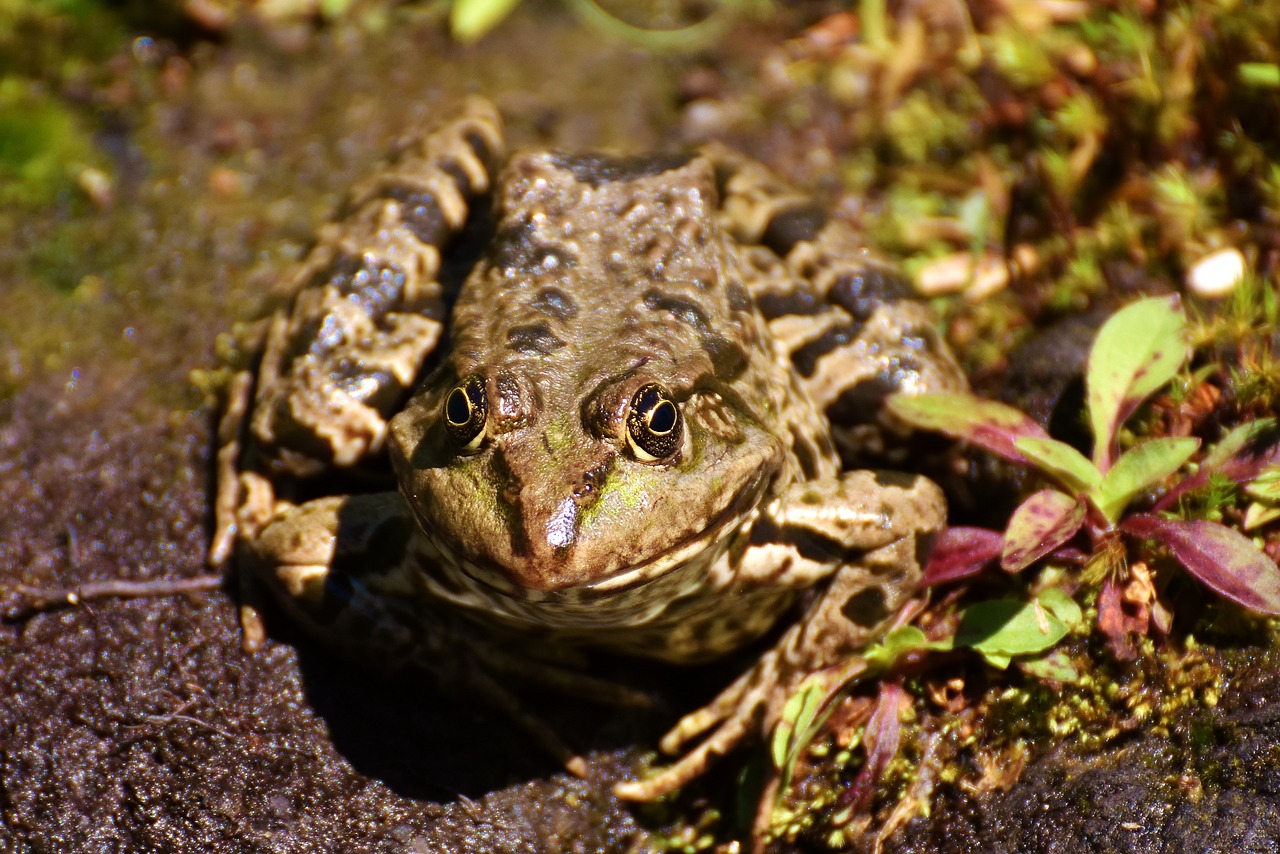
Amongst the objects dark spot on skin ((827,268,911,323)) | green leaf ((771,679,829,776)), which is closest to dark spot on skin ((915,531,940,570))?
green leaf ((771,679,829,776))

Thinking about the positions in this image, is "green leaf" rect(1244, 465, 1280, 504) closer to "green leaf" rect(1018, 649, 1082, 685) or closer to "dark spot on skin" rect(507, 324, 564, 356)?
"green leaf" rect(1018, 649, 1082, 685)

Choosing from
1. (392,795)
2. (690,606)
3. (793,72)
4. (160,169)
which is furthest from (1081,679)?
(160,169)

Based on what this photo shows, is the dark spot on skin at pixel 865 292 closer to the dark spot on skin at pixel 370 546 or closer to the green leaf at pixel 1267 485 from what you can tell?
the green leaf at pixel 1267 485

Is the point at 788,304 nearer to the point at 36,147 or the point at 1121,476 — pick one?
the point at 1121,476

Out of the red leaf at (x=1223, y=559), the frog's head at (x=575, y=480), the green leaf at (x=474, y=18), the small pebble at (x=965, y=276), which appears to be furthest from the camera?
the green leaf at (x=474, y=18)

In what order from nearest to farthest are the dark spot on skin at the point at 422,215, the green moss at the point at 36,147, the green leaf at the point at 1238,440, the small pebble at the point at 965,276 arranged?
the green leaf at the point at 1238,440 < the dark spot on skin at the point at 422,215 < the small pebble at the point at 965,276 < the green moss at the point at 36,147

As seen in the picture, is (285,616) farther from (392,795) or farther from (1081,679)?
(1081,679)

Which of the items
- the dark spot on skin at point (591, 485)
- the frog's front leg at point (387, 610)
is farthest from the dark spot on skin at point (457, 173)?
the dark spot on skin at point (591, 485)
